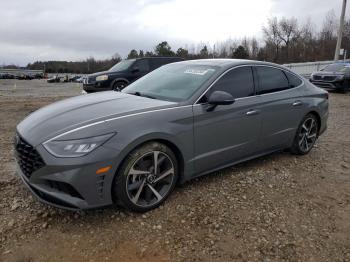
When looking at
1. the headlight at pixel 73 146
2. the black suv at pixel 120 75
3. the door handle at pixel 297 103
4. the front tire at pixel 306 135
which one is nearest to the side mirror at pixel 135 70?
the black suv at pixel 120 75

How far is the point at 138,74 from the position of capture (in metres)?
11.8

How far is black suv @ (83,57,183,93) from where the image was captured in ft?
37.1

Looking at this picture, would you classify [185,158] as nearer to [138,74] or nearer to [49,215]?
[49,215]

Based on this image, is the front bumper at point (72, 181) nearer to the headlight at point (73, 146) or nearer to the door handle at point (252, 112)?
the headlight at point (73, 146)

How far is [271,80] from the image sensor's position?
15.6 feet

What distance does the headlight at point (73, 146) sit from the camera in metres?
2.88

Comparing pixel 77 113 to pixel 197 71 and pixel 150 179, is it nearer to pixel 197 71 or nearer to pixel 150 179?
pixel 150 179

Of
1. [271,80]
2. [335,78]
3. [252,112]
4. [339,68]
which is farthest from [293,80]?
[339,68]

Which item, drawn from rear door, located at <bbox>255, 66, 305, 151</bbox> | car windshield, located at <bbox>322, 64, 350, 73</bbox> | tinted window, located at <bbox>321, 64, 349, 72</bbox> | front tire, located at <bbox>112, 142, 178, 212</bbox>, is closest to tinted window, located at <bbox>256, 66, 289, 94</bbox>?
rear door, located at <bbox>255, 66, 305, 151</bbox>

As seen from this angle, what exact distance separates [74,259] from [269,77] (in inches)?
137

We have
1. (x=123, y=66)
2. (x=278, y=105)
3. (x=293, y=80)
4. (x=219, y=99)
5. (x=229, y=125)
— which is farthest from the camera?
(x=123, y=66)

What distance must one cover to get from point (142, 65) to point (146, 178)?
919 centimetres

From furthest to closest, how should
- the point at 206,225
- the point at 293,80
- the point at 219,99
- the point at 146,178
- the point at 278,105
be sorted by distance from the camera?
the point at 293,80
the point at 278,105
the point at 219,99
the point at 146,178
the point at 206,225

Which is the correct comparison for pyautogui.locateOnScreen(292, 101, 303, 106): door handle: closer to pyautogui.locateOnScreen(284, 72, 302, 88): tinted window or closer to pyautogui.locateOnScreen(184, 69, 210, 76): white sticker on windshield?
pyautogui.locateOnScreen(284, 72, 302, 88): tinted window
